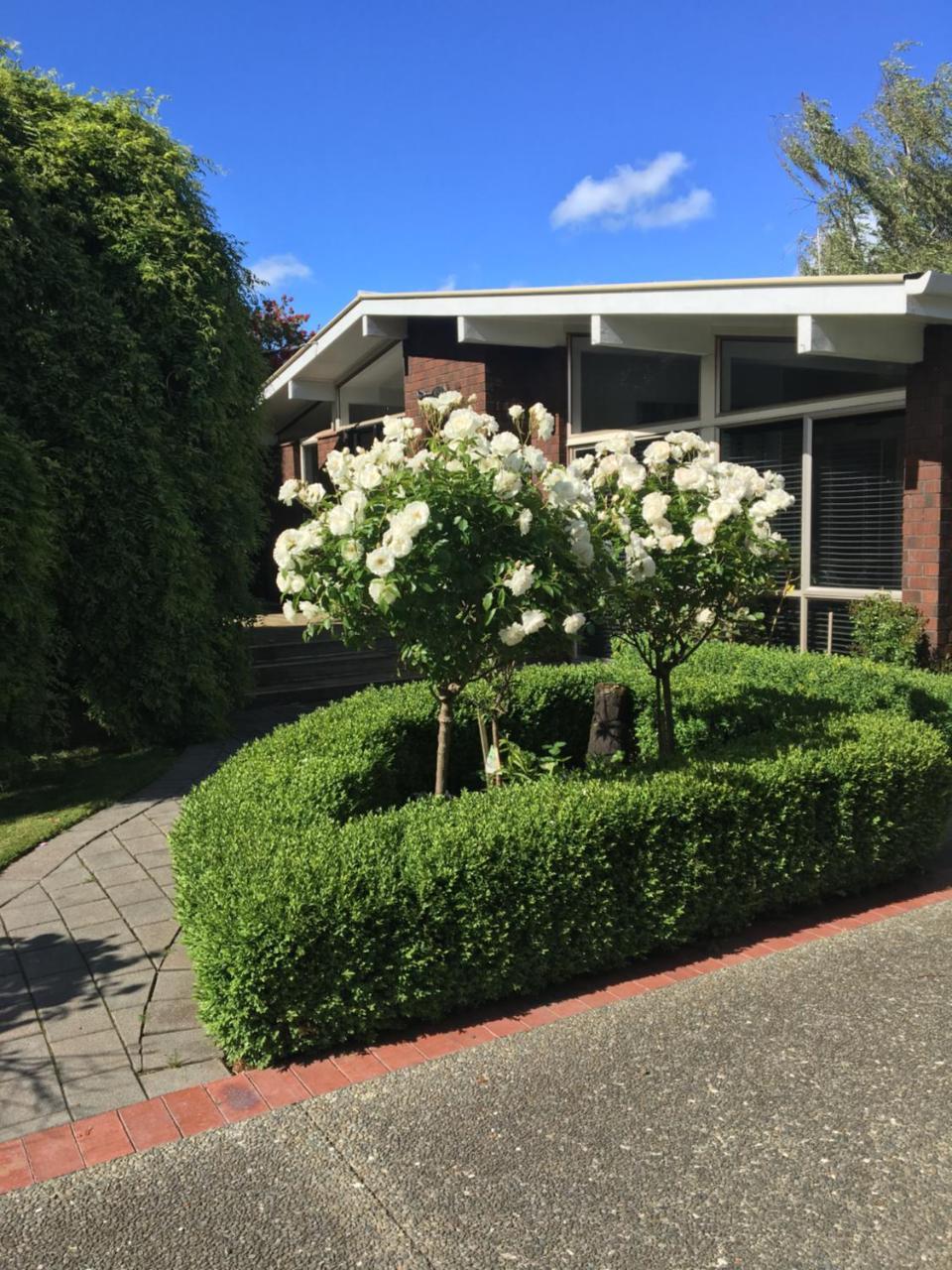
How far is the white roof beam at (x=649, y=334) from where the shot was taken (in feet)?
28.1

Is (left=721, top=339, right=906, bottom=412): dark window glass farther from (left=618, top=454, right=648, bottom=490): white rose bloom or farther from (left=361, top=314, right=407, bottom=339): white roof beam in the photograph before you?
(left=361, top=314, right=407, bottom=339): white roof beam

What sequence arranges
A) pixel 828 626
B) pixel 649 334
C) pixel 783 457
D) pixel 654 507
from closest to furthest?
pixel 654 507, pixel 828 626, pixel 783 457, pixel 649 334

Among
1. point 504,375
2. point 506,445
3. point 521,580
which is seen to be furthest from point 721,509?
point 504,375

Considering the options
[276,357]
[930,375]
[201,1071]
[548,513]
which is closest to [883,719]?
[548,513]

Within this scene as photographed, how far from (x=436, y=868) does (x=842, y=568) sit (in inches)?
222

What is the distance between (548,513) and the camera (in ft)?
14.1

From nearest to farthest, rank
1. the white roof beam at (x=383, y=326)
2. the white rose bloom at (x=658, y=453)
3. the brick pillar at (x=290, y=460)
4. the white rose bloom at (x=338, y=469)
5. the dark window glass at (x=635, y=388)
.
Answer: the white rose bloom at (x=338, y=469) → the white rose bloom at (x=658, y=453) → the dark window glass at (x=635, y=388) → the white roof beam at (x=383, y=326) → the brick pillar at (x=290, y=460)

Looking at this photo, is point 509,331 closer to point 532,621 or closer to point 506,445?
point 506,445

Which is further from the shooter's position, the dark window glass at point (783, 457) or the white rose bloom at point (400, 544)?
the dark window glass at point (783, 457)

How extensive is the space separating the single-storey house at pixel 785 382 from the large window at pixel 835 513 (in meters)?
0.01

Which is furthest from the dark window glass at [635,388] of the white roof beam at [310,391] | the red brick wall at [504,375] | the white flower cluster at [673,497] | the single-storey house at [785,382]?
the white roof beam at [310,391]

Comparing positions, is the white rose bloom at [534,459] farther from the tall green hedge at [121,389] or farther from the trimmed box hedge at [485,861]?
the tall green hedge at [121,389]

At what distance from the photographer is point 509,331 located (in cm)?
993

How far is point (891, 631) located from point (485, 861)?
4870 mm
